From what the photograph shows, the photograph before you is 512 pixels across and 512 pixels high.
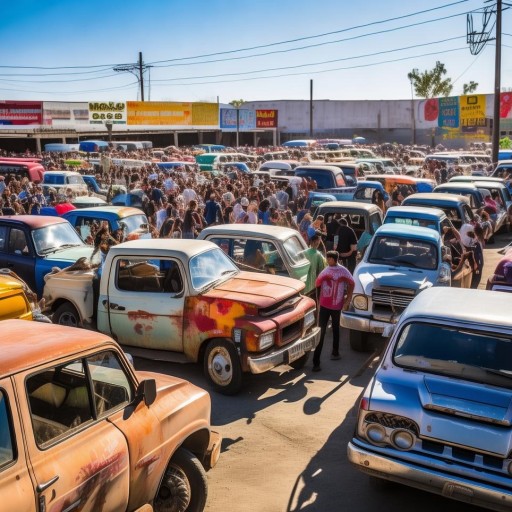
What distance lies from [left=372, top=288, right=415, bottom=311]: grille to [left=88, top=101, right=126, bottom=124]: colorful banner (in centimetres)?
4585

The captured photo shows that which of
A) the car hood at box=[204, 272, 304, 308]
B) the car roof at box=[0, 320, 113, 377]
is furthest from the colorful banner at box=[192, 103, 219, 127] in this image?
the car roof at box=[0, 320, 113, 377]

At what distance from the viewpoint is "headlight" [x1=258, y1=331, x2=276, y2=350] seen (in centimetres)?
751

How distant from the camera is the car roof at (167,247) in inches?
328

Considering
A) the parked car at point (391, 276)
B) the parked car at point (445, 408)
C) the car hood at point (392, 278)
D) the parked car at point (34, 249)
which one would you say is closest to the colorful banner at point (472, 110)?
the parked car at point (391, 276)

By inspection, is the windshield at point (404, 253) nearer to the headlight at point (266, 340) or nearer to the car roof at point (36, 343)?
the headlight at point (266, 340)

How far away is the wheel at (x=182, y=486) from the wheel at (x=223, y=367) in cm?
275

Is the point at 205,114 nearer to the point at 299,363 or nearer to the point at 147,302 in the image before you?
the point at 299,363

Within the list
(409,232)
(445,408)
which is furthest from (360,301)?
(445,408)

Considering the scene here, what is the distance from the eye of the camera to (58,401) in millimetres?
4000

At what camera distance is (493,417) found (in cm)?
481

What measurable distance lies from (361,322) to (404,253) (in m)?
1.74

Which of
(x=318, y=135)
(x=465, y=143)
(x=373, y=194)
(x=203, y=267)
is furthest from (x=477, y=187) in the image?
(x=318, y=135)

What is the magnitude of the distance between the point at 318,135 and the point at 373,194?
58830mm

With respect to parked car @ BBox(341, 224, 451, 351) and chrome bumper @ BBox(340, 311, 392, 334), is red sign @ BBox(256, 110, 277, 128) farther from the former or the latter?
chrome bumper @ BBox(340, 311, 392, 334)
